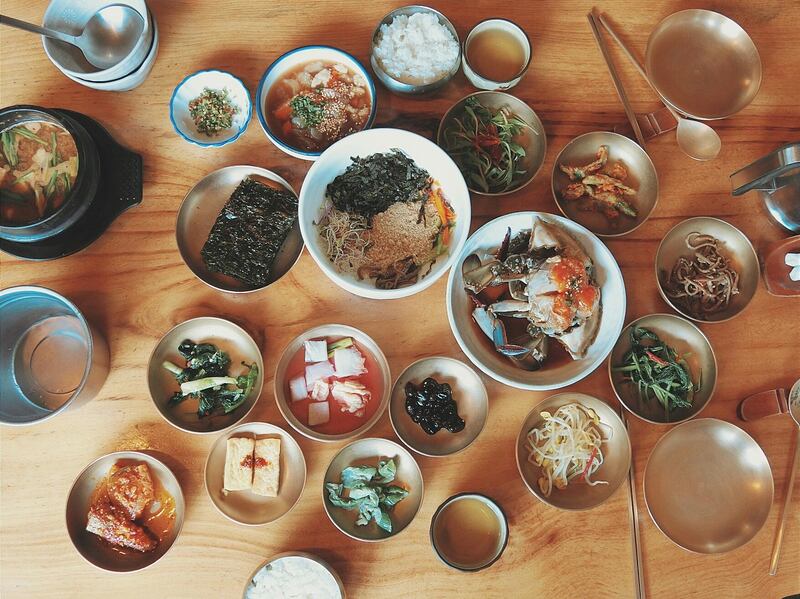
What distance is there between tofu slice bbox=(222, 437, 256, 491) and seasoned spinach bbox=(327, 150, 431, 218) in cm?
88

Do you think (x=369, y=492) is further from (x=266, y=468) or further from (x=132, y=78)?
(x=132, y=78)

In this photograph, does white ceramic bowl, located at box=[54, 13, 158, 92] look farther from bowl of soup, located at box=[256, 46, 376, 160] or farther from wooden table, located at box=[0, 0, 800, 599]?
bowl of soup, located at box=[256, 46, 376, 160]

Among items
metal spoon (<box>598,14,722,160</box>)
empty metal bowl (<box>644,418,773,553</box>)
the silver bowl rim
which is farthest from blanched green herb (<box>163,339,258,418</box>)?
metal spoon (<box>598,14,722,160</box>)

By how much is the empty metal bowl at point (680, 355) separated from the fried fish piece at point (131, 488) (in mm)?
1633

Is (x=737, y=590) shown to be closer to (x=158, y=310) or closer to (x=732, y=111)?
(x=732, y=111)

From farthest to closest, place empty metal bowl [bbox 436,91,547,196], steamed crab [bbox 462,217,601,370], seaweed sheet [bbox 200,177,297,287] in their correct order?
empty metal bowl [bbox 436,91,547,196] < seaweed sheet [bbox 200,177,297,287] < steamed crab [bbox 462,217,601,370]

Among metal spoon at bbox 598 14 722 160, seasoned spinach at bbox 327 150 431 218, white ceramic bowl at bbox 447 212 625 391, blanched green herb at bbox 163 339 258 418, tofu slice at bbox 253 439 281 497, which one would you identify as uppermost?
metal spoon at bbox 598 14 722 160

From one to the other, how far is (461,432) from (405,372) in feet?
0.96

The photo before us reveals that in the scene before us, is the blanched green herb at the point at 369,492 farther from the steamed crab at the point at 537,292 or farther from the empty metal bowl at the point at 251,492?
the steamed crab at the point at 537,292

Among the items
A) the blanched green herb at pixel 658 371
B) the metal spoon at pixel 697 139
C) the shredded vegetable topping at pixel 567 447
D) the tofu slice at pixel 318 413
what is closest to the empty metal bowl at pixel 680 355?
the blanched green herb at pixel 658 371

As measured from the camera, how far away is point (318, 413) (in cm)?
195

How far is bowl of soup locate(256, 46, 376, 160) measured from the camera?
79.5 inches

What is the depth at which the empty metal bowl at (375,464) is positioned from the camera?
1.84m

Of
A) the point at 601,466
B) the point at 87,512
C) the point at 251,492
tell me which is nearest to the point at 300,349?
the point at 251,492
